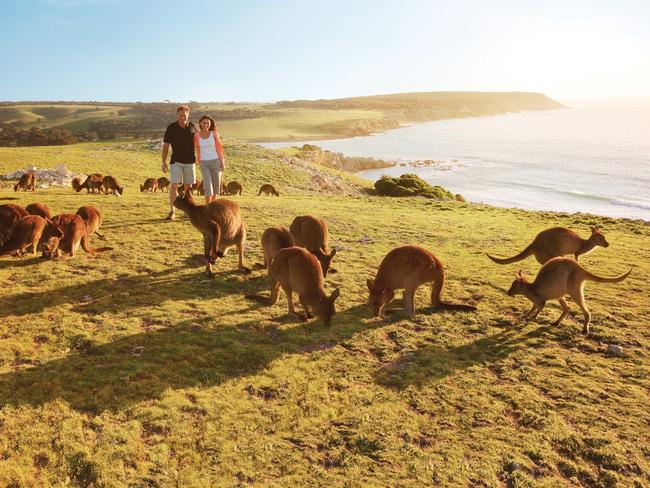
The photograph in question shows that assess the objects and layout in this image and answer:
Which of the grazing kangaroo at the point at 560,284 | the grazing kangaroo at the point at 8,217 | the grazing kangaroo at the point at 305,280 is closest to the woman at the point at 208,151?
the grazing kangaroo at the point at 8,217

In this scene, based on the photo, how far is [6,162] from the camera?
24.7 metres

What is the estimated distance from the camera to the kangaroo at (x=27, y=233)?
26.3 feet

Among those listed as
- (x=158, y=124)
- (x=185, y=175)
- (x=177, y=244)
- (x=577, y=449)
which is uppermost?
(x=158, y=124)

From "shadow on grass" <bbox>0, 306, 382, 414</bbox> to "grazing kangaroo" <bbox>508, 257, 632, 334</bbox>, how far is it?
267cm

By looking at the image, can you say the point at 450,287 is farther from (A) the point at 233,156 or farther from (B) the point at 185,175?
(A) the point at 233,156

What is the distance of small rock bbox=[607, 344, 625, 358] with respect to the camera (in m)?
6.49

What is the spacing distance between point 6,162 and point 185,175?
20.3m

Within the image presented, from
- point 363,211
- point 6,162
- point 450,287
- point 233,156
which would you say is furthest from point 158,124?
point 450,287

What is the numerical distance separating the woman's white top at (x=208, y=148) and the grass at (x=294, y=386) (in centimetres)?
296

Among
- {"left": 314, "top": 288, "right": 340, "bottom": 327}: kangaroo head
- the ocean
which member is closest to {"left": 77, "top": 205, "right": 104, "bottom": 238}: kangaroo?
{"left": 314, "top": 288, "right": 340, "bottom": 327}: kangaroo head

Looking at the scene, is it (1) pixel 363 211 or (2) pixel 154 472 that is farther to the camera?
(1) pixel 363 211

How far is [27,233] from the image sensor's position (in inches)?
320

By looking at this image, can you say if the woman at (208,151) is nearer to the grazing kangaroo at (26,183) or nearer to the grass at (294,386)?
the grass at (294,386)

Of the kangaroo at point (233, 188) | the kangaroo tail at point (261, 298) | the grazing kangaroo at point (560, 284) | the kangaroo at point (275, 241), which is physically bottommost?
the kangaroo tail at point (261, 298)
